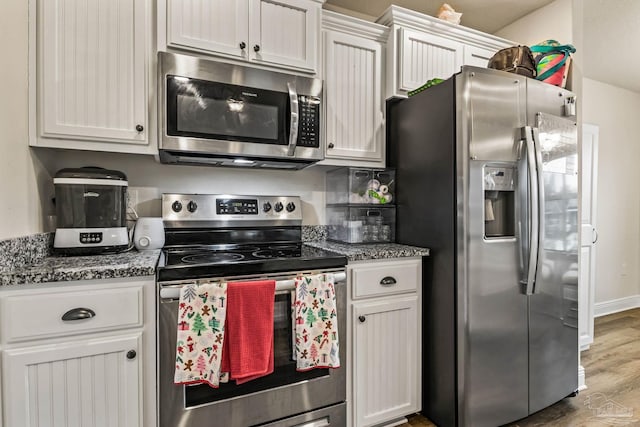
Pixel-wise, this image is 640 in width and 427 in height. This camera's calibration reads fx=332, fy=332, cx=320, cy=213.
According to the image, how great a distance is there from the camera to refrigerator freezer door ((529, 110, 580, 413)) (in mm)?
1817

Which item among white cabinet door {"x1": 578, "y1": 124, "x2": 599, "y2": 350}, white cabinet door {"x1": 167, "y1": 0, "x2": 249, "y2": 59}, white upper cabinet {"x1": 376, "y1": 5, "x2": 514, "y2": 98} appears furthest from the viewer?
white cabinet door {"x1": 578, "y1": 124, "x2": 599, "y2": 350}

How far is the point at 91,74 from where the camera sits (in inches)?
58.2

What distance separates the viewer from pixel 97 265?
127cm

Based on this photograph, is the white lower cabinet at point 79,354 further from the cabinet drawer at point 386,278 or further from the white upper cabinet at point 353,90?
the white upper cabinet at point 353,90

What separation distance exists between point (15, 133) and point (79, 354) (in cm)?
90

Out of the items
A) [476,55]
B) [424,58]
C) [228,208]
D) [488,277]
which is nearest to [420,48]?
[424,58]

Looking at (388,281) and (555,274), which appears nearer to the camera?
(388,281)

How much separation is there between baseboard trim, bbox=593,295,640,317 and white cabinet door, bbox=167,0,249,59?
15.1 ft

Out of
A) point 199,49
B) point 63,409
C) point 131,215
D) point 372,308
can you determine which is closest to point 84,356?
point 63,409

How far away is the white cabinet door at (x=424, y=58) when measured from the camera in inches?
81.8

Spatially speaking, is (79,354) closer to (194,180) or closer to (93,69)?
(194,180)

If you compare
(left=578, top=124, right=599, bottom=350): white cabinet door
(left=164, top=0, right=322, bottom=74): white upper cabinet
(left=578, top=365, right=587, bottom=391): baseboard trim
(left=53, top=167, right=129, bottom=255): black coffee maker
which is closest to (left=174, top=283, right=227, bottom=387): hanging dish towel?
(left=53, top=167, right=129, bottom=255): black coffee maker

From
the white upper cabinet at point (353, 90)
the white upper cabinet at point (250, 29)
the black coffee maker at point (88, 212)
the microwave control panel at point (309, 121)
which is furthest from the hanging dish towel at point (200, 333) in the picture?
the white upper cabinet at point (250, 29)

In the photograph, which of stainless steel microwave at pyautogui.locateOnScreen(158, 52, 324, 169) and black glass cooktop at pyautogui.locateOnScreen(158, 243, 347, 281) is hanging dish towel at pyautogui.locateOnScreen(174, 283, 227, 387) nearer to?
black glass cooktop at pyautogui.locateOnScreen(158, 243, 347, 281)
